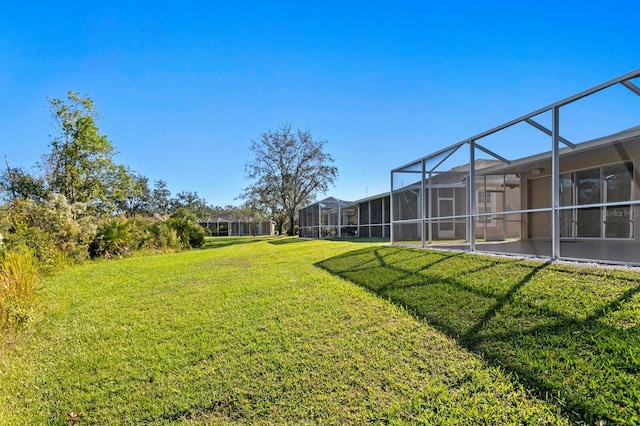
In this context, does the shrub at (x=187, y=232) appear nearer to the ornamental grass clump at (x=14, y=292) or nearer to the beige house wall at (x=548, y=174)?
the ornamental grass clump at (x=14, y=292)

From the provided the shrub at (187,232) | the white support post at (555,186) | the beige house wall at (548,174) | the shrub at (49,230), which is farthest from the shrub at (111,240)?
the beige house wall at (548,174)

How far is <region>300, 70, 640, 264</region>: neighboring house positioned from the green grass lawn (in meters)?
2.07

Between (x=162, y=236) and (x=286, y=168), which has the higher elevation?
(x=286, y=168)

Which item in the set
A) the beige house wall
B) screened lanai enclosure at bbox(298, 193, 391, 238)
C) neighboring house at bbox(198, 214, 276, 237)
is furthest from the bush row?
neighboring house at bbox(198, 214, 276, 237)

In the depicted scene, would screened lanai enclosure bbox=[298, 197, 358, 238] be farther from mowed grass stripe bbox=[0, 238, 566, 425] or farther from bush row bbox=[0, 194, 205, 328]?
mowed grass stripe bbox=[0, 238, 566, 425]

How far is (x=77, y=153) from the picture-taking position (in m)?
17.9

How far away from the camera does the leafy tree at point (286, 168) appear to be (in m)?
31.6

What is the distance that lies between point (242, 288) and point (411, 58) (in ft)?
33.6

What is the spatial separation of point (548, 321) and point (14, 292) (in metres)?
7.33

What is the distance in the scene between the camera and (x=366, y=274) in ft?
20.6

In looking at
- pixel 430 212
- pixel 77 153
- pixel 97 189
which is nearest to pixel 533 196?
pixel 430 212

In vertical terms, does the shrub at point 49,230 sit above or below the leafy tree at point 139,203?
below

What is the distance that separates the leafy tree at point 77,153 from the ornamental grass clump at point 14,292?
13.4 m

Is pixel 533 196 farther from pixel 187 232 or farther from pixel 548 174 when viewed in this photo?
pixel 187 232
